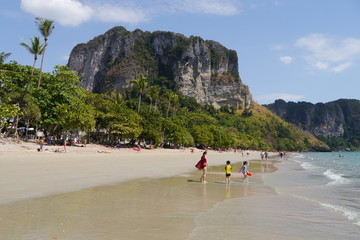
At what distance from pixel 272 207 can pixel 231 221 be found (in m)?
2.90

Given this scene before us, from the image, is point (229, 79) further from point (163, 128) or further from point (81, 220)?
point (81, 220)

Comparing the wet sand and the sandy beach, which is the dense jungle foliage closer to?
the sandy beach

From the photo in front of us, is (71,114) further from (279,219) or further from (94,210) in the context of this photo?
(279,219)

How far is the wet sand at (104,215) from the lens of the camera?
218 inches

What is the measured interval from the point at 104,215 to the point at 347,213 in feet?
24.3

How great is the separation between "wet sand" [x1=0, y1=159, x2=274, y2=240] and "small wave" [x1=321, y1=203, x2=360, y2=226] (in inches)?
141

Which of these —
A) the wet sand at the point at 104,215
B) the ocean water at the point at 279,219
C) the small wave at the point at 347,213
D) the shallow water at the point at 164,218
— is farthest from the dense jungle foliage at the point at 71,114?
the small wave at the point at 347,213

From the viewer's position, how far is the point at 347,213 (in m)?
8.90

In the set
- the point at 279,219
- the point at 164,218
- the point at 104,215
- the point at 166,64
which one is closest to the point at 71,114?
the point at 104,215

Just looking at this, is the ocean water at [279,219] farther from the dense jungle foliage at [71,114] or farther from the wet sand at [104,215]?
the dense jungle foliage at [71,114]

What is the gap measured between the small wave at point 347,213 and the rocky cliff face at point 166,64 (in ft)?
527


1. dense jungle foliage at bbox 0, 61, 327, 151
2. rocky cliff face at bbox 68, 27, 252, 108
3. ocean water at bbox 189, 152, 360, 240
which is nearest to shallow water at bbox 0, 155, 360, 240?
ocean water at bbox 189, 152, 360, 240

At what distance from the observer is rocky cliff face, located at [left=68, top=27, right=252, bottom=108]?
17400cm

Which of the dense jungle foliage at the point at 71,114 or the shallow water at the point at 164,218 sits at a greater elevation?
the dense jungle foliage at the point at 71,114
